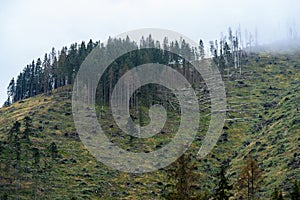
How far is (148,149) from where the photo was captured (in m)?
97.8

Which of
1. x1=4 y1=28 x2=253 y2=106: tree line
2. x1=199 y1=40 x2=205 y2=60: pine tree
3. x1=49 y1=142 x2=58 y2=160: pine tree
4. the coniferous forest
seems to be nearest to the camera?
the coniferous forest

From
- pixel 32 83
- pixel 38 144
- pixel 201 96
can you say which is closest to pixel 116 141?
pixel 38 144

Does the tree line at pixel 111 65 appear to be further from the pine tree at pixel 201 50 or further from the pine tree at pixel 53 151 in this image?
the pine tree at pixel 53 151

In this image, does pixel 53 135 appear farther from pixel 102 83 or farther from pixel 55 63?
pixel 55 63

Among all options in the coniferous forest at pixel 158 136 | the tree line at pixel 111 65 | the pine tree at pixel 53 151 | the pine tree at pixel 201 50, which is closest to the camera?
the coniferous forest at pixel 158 136

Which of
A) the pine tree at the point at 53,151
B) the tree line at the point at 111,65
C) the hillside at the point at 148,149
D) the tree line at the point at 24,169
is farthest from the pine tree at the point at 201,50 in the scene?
the pine tree at the point at 53,151

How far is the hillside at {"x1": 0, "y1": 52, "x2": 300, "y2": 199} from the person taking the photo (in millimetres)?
74188

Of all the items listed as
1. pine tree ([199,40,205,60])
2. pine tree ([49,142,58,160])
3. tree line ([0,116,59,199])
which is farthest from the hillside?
pine tree ([199,40,205,60])

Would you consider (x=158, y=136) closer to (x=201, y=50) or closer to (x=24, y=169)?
(x=24, y=169)

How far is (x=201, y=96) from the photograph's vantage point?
145375 millimetres

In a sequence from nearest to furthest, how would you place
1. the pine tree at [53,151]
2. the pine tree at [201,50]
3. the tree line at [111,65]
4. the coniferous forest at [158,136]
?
the coniferous forest at [158,136]
the pine tree at [53,151]
the tree line at [111,65]
the pine tree at [201,50]

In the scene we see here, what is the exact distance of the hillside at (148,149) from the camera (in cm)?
7419

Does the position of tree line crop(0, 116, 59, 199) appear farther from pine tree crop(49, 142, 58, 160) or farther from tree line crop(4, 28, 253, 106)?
tree line crop(4, 28, 253, 106)

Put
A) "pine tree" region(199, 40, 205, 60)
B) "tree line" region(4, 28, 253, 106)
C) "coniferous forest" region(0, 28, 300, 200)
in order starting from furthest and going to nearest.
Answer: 1. "pine tree" region(199, 40, 205, 60)
2. "tree line" region(4, 28, 253, 106)
3. "coniferous forest" region(0, 28, 300, 200)
